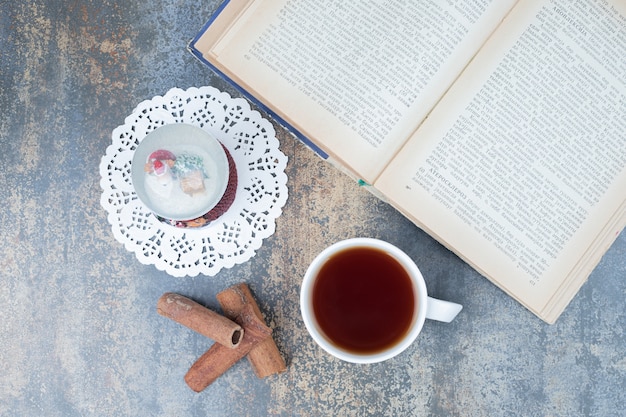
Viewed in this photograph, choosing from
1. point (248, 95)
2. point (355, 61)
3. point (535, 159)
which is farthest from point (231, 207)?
point (535, 159)

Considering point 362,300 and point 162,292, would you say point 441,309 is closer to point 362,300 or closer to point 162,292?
point 362,300

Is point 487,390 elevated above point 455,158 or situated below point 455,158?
below

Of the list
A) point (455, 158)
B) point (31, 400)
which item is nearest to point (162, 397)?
point (31, 400)

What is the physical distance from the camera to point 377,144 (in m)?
0.75

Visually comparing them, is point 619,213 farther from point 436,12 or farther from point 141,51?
point 141,51

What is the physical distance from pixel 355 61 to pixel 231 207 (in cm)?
28

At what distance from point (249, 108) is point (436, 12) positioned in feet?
0.98

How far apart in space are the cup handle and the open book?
7cm

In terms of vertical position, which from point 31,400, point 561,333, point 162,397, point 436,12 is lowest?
point 31,400

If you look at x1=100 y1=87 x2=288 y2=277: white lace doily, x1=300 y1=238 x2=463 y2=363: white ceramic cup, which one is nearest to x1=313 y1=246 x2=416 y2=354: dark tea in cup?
x1=300 y1=238 x2=463 y2=363: white ceramic cup

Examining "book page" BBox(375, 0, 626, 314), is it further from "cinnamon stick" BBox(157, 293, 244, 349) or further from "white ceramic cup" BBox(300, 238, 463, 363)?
"cinnamon stick" BBox(157, 293, 244, 349)

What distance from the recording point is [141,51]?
2.88ft

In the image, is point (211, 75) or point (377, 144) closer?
point (377, 144)

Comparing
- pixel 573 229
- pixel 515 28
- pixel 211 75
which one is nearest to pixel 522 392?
pixel 573 229
